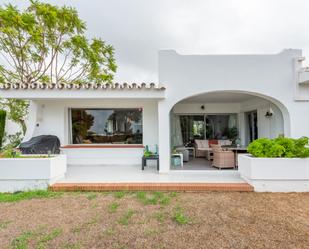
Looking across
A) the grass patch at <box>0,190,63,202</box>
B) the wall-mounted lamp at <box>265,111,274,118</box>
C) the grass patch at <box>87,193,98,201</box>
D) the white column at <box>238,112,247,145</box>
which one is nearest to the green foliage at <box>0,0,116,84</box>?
the grass patch at <box>0,190,63,202</box>

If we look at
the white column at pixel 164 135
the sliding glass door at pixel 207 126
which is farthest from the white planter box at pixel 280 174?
the sliding glass door at pixel 207 126

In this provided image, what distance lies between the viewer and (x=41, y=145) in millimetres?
8945

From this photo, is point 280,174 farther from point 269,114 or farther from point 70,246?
point 70,246

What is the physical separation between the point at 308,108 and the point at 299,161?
2999 millimetres

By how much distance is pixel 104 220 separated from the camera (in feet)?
14.1

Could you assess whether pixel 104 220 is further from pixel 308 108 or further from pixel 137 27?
pixel 137 27

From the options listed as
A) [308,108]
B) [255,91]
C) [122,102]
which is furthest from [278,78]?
[122,102]

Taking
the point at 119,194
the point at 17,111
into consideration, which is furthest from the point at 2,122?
the point at 119,194

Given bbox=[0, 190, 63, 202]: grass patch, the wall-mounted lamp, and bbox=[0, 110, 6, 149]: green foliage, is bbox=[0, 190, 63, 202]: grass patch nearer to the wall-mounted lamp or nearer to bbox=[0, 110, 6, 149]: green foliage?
bbox=[0, 110, 6, 149]: green foliage

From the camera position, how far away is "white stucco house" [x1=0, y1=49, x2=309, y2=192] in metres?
7.68

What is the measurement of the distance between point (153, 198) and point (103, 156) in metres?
5.12

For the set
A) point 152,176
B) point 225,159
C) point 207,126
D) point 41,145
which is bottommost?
point 152,176

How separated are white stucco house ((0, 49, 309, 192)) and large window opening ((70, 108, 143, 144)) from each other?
51 millimetres

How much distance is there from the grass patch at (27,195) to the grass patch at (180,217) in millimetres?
3706
